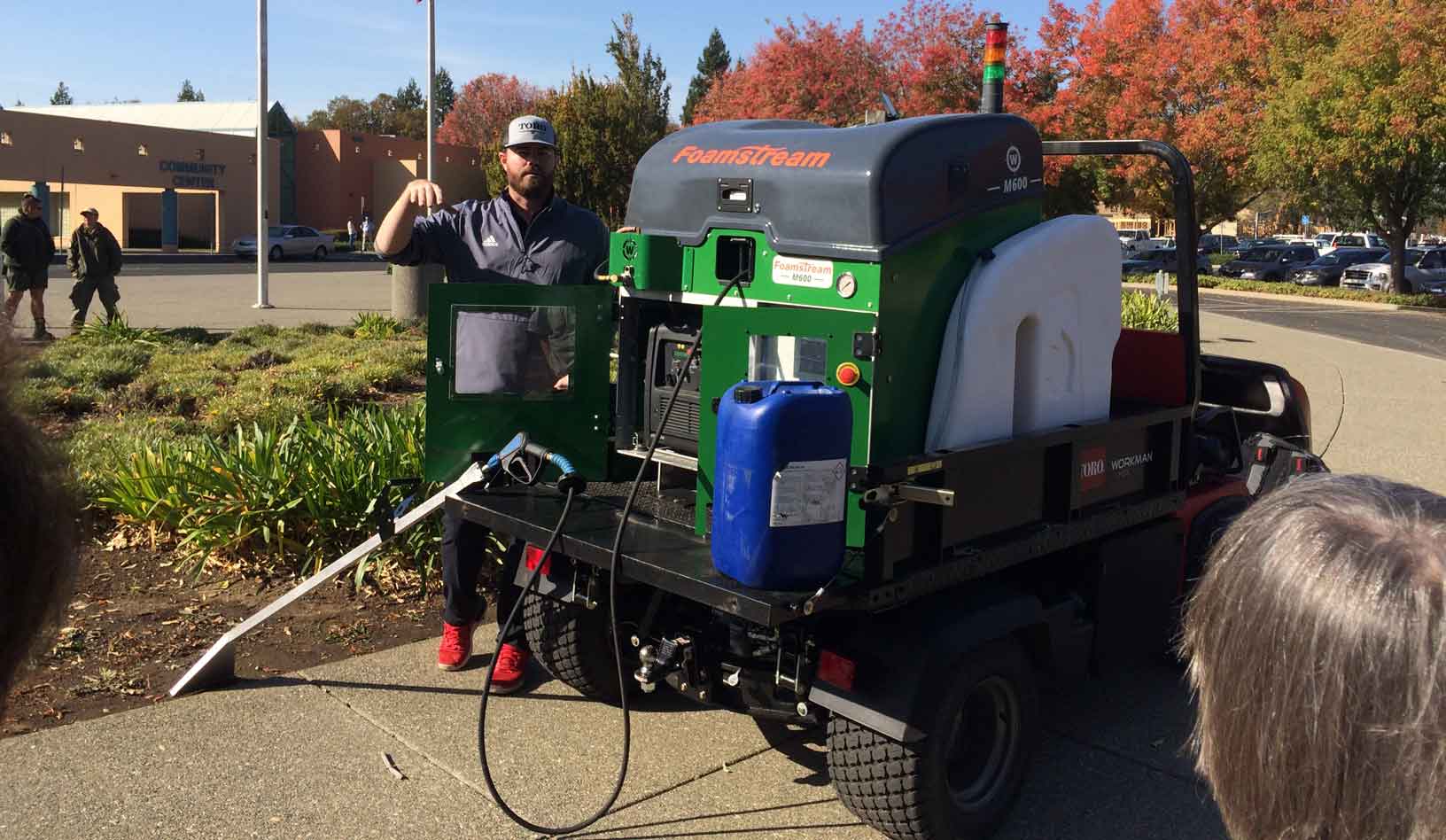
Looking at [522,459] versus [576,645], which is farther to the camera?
[576,645]

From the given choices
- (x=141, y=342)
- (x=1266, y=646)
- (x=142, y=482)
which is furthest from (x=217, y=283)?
(x=1266, y=646)

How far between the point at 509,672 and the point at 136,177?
4439 centimetres

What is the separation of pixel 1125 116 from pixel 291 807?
31313 mm

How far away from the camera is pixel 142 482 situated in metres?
5.94

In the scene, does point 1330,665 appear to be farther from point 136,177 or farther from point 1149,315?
point 136,177

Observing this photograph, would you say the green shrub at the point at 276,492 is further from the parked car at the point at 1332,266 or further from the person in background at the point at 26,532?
the parked car at the point at 1332,266

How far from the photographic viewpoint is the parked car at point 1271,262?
40.8 metres

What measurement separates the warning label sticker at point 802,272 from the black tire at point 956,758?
1177 millimetres

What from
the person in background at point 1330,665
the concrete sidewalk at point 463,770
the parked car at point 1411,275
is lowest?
the concrete sidewalk at point 463,770

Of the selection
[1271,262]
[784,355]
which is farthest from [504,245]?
[1271,262]

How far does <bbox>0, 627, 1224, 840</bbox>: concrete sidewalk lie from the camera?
A: 3545 mm

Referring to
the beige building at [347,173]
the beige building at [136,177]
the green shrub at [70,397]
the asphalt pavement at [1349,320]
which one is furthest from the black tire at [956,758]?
the beige building at [347,173]

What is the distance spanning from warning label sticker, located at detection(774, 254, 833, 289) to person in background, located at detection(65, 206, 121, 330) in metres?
12.4

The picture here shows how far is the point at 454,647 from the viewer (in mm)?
4668
